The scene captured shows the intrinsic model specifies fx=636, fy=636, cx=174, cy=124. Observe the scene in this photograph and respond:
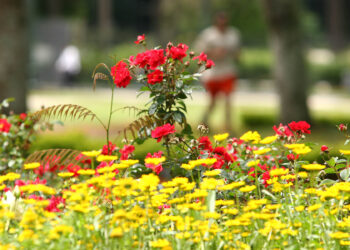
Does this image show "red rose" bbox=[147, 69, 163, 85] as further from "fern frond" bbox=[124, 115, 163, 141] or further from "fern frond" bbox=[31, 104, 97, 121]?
"fern frond" bbox=[31, 104, 97, 121]

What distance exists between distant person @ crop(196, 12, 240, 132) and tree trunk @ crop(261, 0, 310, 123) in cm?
91

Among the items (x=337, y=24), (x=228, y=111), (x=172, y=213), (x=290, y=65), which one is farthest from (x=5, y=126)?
(x=337, y=24)

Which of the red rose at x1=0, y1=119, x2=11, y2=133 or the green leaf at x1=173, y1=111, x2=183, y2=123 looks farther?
the red rose at x1=0, y1=119, x2=11, y2=133

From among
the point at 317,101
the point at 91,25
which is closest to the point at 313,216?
the point at 317,101

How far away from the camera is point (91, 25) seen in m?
44.0

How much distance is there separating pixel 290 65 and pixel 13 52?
413 centimetres

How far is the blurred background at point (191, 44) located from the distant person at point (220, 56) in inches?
31.7

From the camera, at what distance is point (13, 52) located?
851cm

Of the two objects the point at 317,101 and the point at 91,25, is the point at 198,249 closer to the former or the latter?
the point at 317,101

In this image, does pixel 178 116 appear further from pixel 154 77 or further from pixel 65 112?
pixel 65 112

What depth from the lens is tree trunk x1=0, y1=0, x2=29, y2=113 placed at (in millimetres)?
8367

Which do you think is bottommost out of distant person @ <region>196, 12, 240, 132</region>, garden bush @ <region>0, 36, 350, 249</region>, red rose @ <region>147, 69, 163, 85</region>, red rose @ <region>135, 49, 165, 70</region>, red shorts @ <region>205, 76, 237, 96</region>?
Result: garden bush @ <region>0, 36, 350, 249</region>

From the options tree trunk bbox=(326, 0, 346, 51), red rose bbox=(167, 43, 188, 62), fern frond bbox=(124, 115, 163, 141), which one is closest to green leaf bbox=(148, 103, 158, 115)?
fern frond bbox=(124, 115, 163, 141)

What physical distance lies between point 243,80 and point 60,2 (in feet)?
51.0
